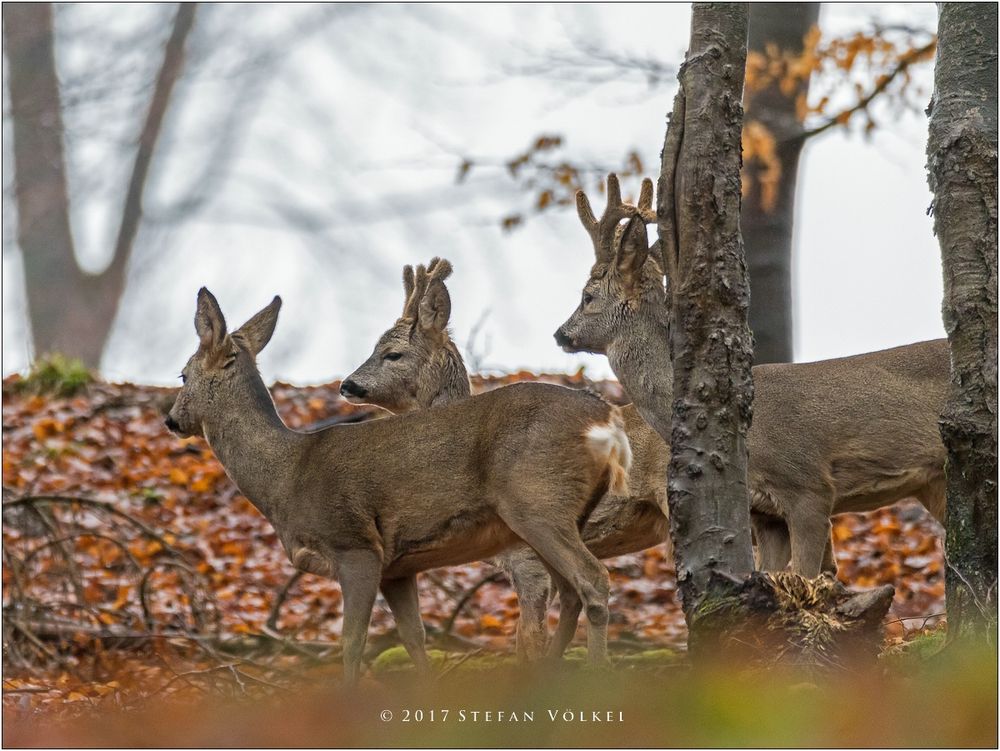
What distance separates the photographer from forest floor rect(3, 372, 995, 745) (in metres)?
8.25

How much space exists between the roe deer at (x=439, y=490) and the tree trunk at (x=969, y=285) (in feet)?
5.48

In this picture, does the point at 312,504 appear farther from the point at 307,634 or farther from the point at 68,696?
the point at 307,634

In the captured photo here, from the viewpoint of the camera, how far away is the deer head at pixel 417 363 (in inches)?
344

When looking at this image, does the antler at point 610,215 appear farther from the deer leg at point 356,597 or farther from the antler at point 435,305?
the deer leg at point 356,597

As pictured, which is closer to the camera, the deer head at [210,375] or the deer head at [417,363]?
the deer head at [210,375]

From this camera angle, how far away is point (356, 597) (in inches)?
280

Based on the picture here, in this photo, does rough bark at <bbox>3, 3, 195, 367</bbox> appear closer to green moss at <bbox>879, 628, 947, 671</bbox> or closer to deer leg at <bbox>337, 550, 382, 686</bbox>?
deer leg at <bbox>337, 550, 382, 686</bbox>

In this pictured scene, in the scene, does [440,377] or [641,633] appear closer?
[440,377]

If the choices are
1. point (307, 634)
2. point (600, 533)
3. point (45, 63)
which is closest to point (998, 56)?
point (600, 533)

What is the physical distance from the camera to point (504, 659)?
7957 mm

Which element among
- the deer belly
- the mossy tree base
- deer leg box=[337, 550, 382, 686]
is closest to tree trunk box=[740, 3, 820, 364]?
the deer belly


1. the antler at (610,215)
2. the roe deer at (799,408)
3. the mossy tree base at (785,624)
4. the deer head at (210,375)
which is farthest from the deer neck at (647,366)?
the mossy tree base at (785,624)

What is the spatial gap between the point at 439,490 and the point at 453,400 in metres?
1.51

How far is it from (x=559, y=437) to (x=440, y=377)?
1.88 metres
